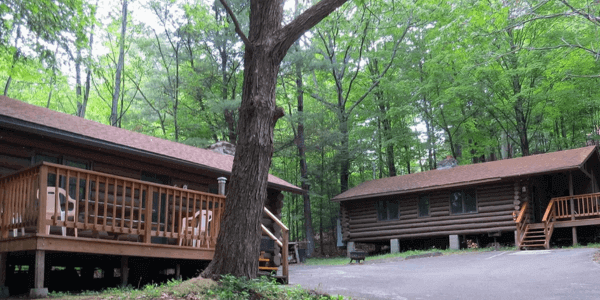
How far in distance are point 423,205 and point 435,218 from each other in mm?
990

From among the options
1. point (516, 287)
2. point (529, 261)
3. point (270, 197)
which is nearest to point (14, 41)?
point (270, 197)

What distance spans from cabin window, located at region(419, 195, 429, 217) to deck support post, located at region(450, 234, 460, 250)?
6.18ft

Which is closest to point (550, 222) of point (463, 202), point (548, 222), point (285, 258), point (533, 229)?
point (548, 222)

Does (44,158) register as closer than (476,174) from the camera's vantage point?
Yes

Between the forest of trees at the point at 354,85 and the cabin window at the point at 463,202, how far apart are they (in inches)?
260

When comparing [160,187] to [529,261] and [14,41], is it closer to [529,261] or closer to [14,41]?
[14,41]

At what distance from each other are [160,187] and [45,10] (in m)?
6.38

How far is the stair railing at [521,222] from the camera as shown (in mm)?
20562

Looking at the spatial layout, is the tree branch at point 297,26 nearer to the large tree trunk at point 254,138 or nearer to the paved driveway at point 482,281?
the large tree trunk at point 254,138

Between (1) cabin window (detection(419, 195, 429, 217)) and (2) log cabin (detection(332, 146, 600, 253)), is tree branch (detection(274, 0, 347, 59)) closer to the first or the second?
(2) log cabin (detection(332, 146, 600, 253))

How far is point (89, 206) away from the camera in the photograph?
11.2 metres

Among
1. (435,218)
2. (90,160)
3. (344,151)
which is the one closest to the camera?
(90,160)

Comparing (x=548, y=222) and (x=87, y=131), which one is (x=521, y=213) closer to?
(x=548, y=222)

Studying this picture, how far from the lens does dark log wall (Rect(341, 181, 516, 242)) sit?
2234 cm
